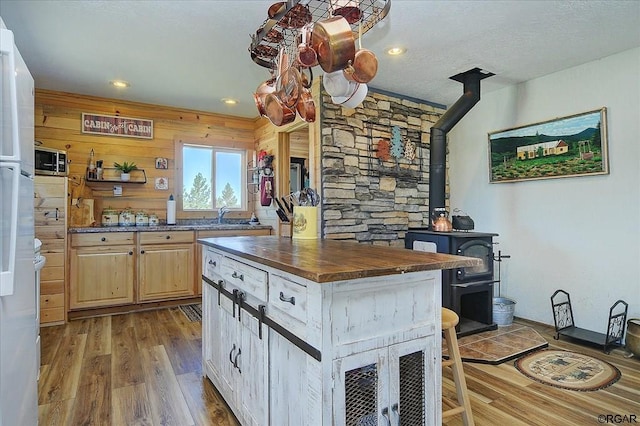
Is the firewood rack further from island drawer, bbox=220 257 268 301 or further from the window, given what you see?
the window

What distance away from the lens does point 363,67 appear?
5.85 ft

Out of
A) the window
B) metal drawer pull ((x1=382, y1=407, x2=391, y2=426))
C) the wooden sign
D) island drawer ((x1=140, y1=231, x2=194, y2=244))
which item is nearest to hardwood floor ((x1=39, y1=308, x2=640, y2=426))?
metal drawer pull ((x1=382, y1=407, x2=391, y2=426))

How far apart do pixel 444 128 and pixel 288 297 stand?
2876 mm

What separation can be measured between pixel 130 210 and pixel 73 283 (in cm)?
107

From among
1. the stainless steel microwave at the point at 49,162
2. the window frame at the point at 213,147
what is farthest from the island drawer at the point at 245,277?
the window frame at the point at 213,147

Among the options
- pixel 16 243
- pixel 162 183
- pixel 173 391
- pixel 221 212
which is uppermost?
pixel 162 183

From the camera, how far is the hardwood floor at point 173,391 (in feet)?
6.49

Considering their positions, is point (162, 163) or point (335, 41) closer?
point (335, 41)

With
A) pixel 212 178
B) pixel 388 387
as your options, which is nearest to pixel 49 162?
pixel 212 178

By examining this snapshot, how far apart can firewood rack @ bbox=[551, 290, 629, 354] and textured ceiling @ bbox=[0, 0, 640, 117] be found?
2.08 m

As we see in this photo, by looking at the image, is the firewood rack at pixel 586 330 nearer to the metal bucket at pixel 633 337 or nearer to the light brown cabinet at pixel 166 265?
the metal bucket at pixel 633 337

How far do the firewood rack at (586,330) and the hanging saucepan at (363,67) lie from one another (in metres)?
2.69

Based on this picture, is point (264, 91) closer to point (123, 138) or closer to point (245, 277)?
point (245, 277)

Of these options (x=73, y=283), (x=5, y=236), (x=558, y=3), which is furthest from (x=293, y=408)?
(x=73, y=283)
